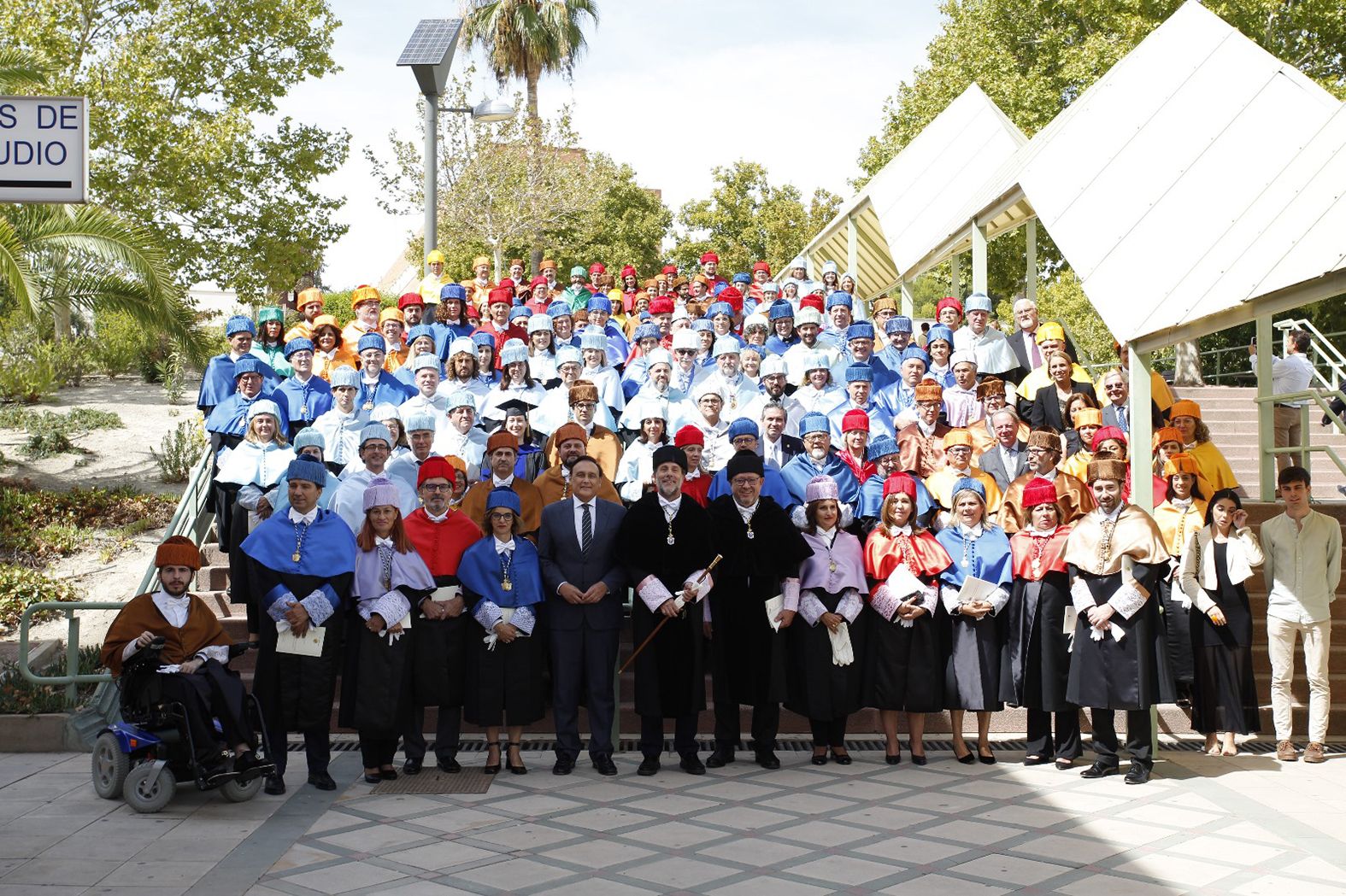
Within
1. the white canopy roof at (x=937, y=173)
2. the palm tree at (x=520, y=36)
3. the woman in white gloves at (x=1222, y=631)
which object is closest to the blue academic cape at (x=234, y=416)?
the woman in white gloves at (x=1222, y=631)

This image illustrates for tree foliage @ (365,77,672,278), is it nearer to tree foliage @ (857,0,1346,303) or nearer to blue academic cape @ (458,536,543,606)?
tree foliage @ (857,0,1346,303)

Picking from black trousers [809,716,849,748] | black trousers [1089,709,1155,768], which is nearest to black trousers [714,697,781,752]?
black trousers [809,716,849,748]

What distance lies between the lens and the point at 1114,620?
7.57 m

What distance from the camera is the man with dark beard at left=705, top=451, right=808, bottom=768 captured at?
796 cm

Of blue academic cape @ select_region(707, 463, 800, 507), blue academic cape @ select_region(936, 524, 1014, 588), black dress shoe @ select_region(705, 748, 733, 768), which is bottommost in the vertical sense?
black dress shoe @ select_region(705, 748, 733, 768)

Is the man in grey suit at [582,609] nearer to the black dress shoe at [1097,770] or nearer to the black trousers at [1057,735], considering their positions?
the black trousers at [1057,735]

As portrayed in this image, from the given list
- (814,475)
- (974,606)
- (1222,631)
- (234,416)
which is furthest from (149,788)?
(1222,631)

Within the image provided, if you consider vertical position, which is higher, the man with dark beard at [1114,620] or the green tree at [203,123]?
the green tree at [203,123]

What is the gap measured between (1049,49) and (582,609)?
18.5m

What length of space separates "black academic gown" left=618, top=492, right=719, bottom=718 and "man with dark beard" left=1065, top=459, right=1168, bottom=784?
2.22 meters

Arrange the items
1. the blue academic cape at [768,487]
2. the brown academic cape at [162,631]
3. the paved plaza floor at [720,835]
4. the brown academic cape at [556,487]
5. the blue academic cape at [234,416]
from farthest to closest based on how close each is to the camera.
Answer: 1. the blue academic cape at [234,416]
2. the brown academic cape at [556,487]
3. the blue academic cape at [768,487]
4. the brown academic cape at [162,631]
5. the paved plaza floor at [720,835]

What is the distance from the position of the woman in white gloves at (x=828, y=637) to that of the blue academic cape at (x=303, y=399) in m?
4.16

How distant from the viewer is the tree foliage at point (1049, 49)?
20547mm

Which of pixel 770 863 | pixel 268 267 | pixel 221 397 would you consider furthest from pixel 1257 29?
pixel 770 863
